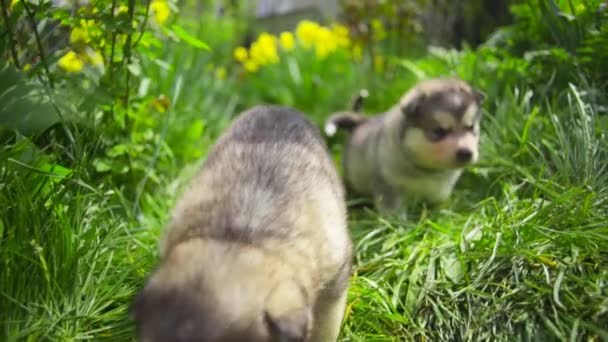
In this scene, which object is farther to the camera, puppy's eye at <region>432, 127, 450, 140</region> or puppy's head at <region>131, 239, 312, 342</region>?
puppy's eye at <region>432, 127, 450, 140</region>

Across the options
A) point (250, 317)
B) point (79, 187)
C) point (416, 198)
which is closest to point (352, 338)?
point (250, 317)

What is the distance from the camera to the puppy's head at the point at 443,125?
4332mm

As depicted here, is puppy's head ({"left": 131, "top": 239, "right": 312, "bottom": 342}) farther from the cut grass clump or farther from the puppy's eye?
the puppy's eye

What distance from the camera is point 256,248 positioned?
7.56ft

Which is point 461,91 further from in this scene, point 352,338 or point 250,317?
point 250,317

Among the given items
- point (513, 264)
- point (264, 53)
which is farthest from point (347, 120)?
point (264, 53)

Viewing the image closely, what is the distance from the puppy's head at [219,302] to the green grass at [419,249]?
86 cm

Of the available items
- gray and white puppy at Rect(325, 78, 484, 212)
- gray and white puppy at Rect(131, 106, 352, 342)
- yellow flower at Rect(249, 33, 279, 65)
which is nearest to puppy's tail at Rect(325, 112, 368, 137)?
gray and white puppy at Rect(325, 78, 484, 212)

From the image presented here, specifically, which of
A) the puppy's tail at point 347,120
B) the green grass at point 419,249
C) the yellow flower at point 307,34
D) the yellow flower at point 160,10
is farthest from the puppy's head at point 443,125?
the yellow flower at point 307,34

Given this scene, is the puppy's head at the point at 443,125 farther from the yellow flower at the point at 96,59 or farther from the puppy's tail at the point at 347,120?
the yellow flower at the point at 96,59

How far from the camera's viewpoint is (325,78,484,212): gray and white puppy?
14.3 ft

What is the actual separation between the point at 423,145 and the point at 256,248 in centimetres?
246

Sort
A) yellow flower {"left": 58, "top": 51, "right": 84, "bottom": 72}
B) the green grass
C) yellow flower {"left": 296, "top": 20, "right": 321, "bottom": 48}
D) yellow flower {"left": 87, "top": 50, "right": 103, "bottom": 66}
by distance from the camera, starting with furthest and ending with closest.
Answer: yellow flower {"left": 296, "top": 20, "right": 321, "bottom": 48}, yellow flower {"left": 58, "top": 51, "right": 84, "bottom": 72}, yellow flower {"left": 87, "top": 50, "right": 103, "bottom": 66}, the green grass

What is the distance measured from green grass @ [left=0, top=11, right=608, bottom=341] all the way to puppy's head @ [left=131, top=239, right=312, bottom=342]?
86 centimetres
